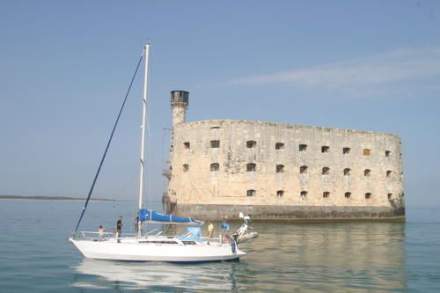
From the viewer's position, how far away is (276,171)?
3444 centimetres

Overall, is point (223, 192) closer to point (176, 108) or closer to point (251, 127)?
point (251, 127)

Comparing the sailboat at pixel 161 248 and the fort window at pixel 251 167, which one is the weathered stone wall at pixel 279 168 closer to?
the fort window at pixel 251 167

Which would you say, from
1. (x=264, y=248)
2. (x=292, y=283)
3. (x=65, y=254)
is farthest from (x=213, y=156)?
(x=292, y=283)

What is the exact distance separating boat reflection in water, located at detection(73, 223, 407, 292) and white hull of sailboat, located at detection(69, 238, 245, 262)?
28cm

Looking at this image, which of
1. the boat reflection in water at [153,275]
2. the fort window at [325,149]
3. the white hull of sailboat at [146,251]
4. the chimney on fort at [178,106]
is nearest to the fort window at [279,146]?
the fort window at [325,149]

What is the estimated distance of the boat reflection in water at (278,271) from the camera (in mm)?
13172

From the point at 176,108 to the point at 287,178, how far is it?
9.74 meters

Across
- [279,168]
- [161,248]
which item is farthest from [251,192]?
[161,248]

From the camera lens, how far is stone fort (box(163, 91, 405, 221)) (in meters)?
33.1

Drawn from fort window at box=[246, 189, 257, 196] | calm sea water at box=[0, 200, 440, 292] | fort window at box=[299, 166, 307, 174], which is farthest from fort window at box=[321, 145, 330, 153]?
calm sea water at box=[0, 200, 440, 292]

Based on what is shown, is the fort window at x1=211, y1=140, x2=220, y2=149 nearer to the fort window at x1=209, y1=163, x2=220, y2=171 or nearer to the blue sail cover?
the fort window at x1=209, y1=163, x2=220, y2=171

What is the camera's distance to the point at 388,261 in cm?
1758

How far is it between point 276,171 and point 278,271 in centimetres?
1960

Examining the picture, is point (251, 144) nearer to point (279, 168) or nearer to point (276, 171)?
point (276, 171)
